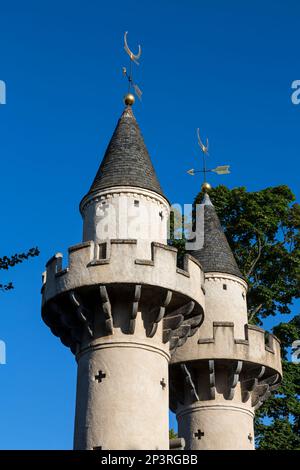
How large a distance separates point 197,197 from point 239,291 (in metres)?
9.45

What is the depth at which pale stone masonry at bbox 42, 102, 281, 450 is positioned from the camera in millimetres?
21188

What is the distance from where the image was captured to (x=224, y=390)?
26.8 metres

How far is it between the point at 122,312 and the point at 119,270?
131 cm

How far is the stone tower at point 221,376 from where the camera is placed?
26328mm

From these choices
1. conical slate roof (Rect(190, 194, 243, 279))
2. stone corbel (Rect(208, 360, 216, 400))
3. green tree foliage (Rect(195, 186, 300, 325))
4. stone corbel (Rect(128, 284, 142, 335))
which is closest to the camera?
stone corbel (Rect(128, 284, 142, 335))

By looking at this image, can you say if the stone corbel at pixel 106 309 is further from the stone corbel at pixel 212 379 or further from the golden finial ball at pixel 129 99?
the golden finial ball at pixel 129 99

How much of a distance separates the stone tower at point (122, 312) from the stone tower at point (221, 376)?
2781mm

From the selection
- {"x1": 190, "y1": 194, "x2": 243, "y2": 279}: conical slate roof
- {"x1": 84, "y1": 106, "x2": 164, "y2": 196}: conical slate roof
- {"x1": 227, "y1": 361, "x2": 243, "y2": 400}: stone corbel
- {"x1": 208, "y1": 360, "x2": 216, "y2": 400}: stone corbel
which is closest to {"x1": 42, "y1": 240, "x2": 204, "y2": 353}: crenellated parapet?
{"x1": 84, "y1": 106, "x2": 164, "y2": 196}: conical slate roof

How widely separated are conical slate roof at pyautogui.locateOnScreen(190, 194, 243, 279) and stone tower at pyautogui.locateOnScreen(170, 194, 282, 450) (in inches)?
24.8

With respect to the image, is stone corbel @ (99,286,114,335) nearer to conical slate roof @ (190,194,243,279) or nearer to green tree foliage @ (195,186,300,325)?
conical slate roof @ (190,194,243,279)
